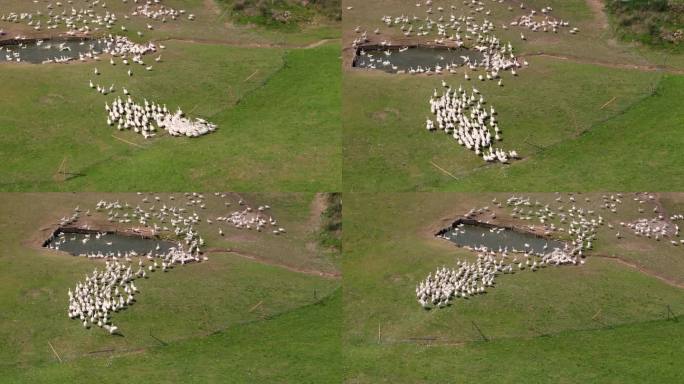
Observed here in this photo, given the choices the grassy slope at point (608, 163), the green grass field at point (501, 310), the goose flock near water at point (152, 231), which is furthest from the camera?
the grassy slope at point (608, 163)

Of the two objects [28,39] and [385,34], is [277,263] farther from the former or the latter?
[28,39]

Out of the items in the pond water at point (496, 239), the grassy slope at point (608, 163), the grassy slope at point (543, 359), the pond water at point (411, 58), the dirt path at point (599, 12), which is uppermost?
the dirt path at point (599, 12)

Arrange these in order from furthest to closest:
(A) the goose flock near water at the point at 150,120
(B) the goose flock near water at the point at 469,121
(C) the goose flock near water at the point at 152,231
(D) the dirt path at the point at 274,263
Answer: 1. (A) the goose flock near water at the point at 150,120
2. (B) the goose flock near water at the point at 469,121
3. (D) the dirt path at the point at 274,263
4. (C) the goose flock near water at the point at 152,231

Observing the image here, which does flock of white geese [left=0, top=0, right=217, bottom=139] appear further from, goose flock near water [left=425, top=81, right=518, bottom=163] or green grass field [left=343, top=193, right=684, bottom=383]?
goose flock near water [left=425, top=81, right=518, bottom=163]

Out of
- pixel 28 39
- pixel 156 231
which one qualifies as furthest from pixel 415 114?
pixel 28 39

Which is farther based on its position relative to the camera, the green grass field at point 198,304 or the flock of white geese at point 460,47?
the flock of white geese at point 460,47

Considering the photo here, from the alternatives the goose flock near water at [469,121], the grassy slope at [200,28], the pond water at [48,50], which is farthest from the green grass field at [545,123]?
the pond water at [48,50]

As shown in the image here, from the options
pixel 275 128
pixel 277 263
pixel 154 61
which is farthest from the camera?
pixel 154 61

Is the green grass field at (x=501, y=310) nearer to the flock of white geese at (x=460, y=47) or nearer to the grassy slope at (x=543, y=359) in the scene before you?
the grassy slope at (x=543, y=359)

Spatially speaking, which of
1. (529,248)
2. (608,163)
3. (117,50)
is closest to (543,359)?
(529,248)
